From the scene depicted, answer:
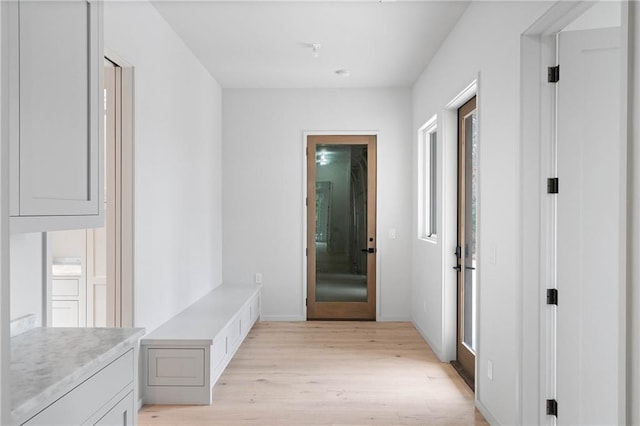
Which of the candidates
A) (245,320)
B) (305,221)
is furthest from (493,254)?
(305,221)

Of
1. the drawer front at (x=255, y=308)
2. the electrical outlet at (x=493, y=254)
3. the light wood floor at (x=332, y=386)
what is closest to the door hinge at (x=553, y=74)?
the electrical outlet at (x=493, y=254)

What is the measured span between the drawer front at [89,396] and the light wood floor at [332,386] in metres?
1.36

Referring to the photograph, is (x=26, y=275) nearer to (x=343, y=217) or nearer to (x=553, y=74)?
(x=553, y=74)

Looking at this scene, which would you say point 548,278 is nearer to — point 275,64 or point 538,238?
point 538,238

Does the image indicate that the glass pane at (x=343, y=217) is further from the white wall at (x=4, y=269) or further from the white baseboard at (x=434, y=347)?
the white wall at (x=4, y=269)

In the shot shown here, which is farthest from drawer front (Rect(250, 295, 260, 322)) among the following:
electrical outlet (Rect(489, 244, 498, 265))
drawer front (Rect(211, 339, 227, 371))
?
electrical outlet (Rect(489, 244, 498, 265))

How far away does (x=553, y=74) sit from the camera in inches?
89.2

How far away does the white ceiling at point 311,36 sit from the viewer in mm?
3234

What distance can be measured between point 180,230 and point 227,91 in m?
2.30

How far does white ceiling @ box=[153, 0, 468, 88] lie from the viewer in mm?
3234

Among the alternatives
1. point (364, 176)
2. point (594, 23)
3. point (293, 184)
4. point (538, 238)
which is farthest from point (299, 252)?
point (594, 23)

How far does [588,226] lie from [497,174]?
631 mm

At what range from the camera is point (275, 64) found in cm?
452

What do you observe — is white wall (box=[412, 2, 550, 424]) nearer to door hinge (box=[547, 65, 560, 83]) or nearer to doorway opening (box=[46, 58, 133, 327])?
door hinge (box=[547, 65, 560, 83])
